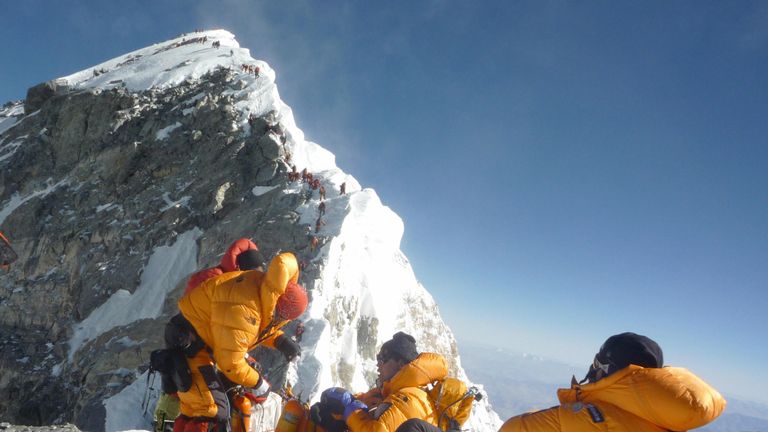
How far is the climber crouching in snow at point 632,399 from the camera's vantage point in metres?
2.13

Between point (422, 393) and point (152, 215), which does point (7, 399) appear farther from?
point (422, 393)

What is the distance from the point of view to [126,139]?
26.7 meters

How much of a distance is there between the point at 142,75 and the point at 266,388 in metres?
34.1

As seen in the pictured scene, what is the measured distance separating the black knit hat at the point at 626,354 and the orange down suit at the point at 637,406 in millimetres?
210

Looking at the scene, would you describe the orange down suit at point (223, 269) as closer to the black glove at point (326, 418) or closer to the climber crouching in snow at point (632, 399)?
the black glove at point (326, 418)

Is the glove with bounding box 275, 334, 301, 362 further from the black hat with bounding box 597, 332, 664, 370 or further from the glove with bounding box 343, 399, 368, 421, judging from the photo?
the black hat with bounding box 597, 332, 664, 370

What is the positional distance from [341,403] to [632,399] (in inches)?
108

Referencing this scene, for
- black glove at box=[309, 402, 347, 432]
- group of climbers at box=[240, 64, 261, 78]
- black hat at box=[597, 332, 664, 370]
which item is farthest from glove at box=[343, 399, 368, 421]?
group of climbers at box=[240, 64, 261, 78]

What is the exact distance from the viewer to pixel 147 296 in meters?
20.0

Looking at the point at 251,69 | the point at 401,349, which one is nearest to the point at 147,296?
the point at 251,69

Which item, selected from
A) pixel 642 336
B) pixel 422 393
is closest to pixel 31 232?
pixel 422 393

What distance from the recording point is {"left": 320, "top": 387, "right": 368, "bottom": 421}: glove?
13.7 feet

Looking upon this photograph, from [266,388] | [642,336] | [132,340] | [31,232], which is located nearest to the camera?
[642,336]

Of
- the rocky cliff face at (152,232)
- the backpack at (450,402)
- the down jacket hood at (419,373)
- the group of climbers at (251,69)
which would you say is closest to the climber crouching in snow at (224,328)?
the down jacket hood at (419,373)
